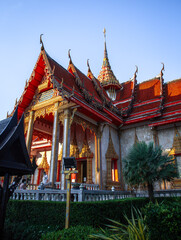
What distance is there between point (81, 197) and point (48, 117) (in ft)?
24.6

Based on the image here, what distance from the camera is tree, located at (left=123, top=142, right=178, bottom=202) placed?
7.21 meters

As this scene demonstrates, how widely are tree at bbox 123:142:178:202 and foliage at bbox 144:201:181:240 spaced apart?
4646 mm

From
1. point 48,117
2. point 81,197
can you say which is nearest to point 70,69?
point 48,117

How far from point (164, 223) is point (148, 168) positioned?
16.2 ft

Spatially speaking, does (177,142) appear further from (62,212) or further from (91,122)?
(62,212)

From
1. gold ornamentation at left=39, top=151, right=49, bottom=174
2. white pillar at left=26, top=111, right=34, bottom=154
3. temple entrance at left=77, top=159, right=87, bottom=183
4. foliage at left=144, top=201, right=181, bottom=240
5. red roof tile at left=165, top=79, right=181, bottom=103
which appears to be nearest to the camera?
foliage at left=144, top=201, right=181, bottom=240

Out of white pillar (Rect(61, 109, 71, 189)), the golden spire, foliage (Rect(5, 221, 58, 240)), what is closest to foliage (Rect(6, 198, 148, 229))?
foliage (Rect(5, 221, 58, 240))

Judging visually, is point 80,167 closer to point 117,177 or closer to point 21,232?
point 117,177

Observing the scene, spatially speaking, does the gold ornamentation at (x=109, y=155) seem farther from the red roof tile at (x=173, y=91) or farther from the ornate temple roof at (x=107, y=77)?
the ornate temple roof at (x=107, y=77)

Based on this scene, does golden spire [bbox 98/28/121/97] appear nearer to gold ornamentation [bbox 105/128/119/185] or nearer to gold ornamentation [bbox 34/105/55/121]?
gold ornamentation [bbox 105/128/119/185]

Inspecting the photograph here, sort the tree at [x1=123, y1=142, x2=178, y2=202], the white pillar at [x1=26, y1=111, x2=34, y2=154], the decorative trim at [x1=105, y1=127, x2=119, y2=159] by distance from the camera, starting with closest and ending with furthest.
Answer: the tree at [x1=123, y1=142, x2=178, y2=202] → the white pillar at [x1=26, y1=111, x2=34, y2=154] → the decorative trim at [x1=105, y1=127, x2=119, y2=159]

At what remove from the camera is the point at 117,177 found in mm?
11359

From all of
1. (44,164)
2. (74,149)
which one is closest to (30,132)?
(74,149)

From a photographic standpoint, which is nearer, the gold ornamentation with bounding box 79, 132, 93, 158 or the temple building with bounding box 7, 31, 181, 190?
the temple building with bounding box 7, 31, 181, 190
